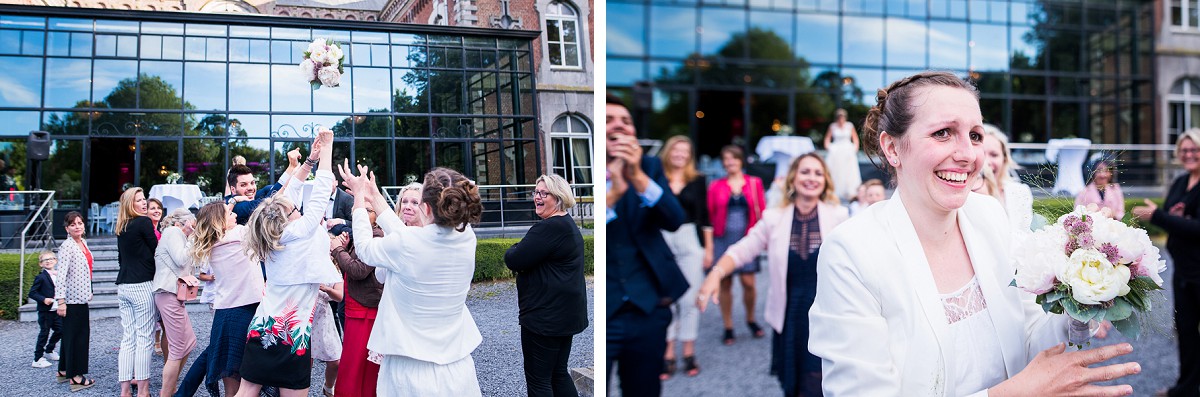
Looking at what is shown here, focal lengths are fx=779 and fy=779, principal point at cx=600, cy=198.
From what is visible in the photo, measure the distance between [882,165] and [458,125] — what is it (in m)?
1.94

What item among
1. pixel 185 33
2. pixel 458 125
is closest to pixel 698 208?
pixel 458 125

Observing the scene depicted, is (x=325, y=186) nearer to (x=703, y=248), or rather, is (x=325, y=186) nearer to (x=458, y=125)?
(x=458, y=125)

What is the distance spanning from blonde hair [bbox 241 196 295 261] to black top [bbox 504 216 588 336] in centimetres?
99

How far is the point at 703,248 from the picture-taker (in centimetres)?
643

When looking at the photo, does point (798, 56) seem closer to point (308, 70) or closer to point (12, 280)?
point (308, 70)

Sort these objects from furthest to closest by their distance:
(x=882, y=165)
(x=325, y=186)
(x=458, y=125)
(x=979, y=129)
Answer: (x=458, y=125) → (x=325, y=186) → (x=882, y=165) → (x=979, y=129)

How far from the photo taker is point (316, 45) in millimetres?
3422

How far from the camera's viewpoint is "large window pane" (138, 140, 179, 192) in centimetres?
319

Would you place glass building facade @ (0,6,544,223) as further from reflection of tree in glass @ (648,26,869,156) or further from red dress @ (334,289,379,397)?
reflection of tree in glass @ (648,26,869,156)

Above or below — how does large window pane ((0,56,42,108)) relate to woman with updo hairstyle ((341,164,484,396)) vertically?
above

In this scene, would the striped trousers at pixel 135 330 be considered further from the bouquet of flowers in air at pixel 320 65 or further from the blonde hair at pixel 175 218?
the bouquet of flowers in air at pixel 320 65

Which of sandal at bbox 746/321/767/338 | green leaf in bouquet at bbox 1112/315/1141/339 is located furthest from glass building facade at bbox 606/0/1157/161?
green leaf in bouquet at bbox 1112/315/1141/339

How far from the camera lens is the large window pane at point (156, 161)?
3.19 metres

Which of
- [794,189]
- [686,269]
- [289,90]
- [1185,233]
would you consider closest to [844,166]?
[686,269]
